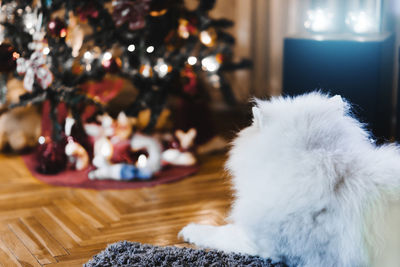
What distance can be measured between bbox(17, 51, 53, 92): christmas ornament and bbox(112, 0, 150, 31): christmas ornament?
35cm

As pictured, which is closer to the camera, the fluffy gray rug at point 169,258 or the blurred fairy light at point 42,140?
the fluffy gray rug at point 169,258

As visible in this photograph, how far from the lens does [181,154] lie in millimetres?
2424

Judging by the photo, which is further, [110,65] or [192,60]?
[192,60]

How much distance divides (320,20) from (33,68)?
1.39 metres

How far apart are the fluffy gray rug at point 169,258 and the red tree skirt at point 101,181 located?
25.5 inches

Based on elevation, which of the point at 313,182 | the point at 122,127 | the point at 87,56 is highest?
the point at 87,56

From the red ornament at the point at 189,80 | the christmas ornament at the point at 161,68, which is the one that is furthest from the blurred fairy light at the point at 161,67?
the red ornament at the point at 189,80

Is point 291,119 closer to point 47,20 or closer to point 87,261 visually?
point 87,261

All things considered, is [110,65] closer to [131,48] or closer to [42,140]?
[131,48]

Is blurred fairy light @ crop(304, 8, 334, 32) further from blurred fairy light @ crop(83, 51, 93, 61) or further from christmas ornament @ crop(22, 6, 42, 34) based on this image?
christmas ornament @ crop(22, 6, 42, 34)

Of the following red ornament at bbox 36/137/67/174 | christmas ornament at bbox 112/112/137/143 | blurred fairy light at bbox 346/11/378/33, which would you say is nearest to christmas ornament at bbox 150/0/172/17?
christmas ornament at bbox 112/112/137/143

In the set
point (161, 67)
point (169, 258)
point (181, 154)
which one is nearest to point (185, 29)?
point (161, 67)

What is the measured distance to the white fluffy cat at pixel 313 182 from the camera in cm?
124

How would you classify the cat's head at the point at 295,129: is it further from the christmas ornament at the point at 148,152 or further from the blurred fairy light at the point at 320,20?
the blurred fairy light at the point at 320,20
